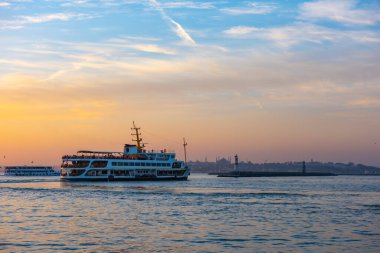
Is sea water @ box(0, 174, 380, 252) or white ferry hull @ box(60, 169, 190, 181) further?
white ferry hull @ box(60, 169, 190, 181)

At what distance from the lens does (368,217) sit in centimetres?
4894

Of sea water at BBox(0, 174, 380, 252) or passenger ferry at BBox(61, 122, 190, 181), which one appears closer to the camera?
sea water at BBox(0, 174, 380, 252)

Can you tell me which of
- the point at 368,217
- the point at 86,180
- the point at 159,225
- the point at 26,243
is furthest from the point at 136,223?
the point at 86,180

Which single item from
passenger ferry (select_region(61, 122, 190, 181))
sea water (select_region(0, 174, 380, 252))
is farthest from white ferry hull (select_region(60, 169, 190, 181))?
sea water (select_region(0, 174, 380, 252))

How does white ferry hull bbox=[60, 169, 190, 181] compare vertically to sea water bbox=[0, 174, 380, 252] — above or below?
above

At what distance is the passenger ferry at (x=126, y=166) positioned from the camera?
137500mm

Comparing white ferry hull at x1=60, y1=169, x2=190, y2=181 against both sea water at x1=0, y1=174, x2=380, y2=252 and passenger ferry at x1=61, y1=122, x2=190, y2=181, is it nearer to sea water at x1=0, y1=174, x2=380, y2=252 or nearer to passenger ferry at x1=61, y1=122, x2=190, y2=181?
passenger ferry at x1=61, y1=122, x2=190, y2=181

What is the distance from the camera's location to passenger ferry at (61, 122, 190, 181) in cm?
13750

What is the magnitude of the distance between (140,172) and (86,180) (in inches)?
671

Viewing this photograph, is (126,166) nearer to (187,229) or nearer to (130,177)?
(130,177)

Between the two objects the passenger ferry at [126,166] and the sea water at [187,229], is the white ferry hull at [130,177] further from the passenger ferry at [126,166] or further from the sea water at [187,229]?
the sea water at [187,229]

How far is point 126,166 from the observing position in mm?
145875

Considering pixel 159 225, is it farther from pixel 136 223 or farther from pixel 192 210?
pixel 192 210

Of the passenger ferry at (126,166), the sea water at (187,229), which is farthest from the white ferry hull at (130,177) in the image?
the sea water at (187,229)
